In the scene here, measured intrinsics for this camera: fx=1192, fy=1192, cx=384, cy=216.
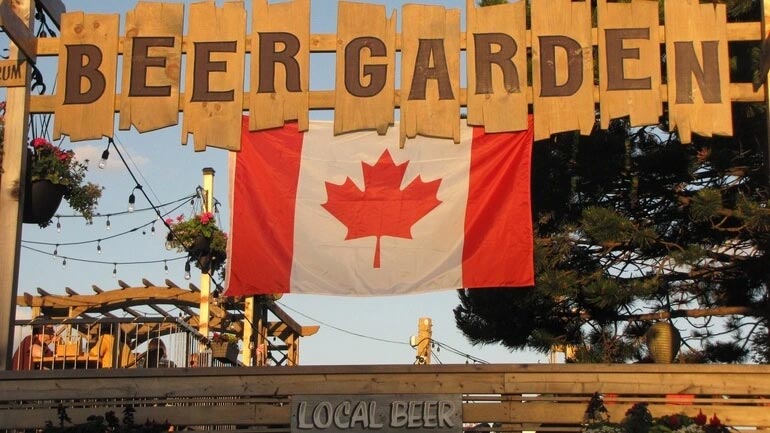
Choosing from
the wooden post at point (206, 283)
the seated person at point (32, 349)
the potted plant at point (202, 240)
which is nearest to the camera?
the seated person at point (32, 349)

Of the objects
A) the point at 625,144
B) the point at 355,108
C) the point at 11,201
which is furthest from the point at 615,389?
the point at 625,144

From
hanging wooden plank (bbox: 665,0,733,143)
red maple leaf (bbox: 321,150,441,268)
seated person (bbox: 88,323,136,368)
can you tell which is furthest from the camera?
seated person (bbox: 88,323,136,368)

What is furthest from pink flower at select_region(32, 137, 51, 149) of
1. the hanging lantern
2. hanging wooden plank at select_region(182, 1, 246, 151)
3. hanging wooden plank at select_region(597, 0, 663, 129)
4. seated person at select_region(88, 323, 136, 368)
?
the hanging lantern

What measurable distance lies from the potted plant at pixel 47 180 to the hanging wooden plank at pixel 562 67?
4139mm

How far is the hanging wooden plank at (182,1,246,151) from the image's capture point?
1034 cm

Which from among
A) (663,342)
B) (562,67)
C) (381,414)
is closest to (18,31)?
(381,414)

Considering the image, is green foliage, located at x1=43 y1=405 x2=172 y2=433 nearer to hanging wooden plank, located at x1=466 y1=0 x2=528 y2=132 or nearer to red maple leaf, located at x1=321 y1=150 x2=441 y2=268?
red maple leaf, located at x1=321 y1=150 x2=441 y2=268

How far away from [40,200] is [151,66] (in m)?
1.51

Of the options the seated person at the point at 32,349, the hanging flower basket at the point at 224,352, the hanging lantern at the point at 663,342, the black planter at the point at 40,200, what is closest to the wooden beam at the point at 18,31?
the black planter at the point at 40,200

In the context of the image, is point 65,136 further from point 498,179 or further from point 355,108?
point 498,179

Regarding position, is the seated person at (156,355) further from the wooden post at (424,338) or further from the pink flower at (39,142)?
the wooden post at (424,338)

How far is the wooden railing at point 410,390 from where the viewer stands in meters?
8.79

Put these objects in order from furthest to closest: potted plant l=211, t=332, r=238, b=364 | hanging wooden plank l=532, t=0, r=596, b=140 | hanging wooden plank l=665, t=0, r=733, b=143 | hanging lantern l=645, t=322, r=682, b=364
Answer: potted plant l=211, t=332, r=238, b=364 < hanging lantern l=645, t=322, r=682, b=364 < hanging wooden plank l=532, t=0, r=596, b=140 < hanging wooden plank l=665, t=0, r=733, b=143

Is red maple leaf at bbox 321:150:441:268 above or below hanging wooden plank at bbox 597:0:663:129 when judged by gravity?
below
